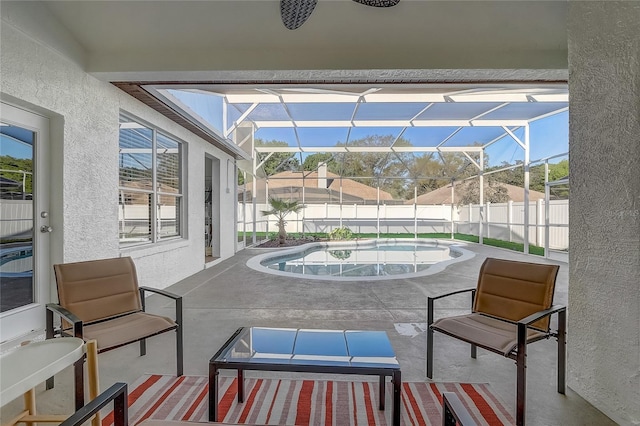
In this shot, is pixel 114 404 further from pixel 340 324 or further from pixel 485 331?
pixel 340 324

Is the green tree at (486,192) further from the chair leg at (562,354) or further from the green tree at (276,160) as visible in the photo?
the chair leg at (562,354)

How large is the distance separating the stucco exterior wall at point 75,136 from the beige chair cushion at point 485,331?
3728 mm

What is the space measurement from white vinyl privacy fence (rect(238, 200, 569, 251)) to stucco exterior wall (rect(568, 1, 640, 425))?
32.0ft

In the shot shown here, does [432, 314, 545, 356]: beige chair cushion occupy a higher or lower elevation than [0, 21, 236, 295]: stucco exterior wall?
lower

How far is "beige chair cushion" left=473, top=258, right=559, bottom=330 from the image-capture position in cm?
248

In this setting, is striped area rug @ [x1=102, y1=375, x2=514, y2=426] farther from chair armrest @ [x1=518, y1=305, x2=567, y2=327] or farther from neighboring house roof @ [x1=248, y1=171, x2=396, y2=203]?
neighboring house roof @ [x1=248, y1=171, x2=396, y2=203]

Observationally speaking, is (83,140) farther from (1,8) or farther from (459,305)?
(459,305)

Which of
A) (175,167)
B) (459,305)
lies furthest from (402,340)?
(175,167)

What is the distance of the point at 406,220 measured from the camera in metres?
15.5

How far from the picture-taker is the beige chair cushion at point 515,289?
2480mm

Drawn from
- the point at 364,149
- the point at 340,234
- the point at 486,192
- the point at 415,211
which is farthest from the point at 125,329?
the point at 486,192

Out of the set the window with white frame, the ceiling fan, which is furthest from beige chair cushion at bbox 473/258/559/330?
the window with white frame

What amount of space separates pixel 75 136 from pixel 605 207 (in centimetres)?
476

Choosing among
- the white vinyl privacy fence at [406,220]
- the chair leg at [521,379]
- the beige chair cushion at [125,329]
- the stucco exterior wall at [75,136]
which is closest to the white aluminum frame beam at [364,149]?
the white vinyl privacy fence at [406,220]
